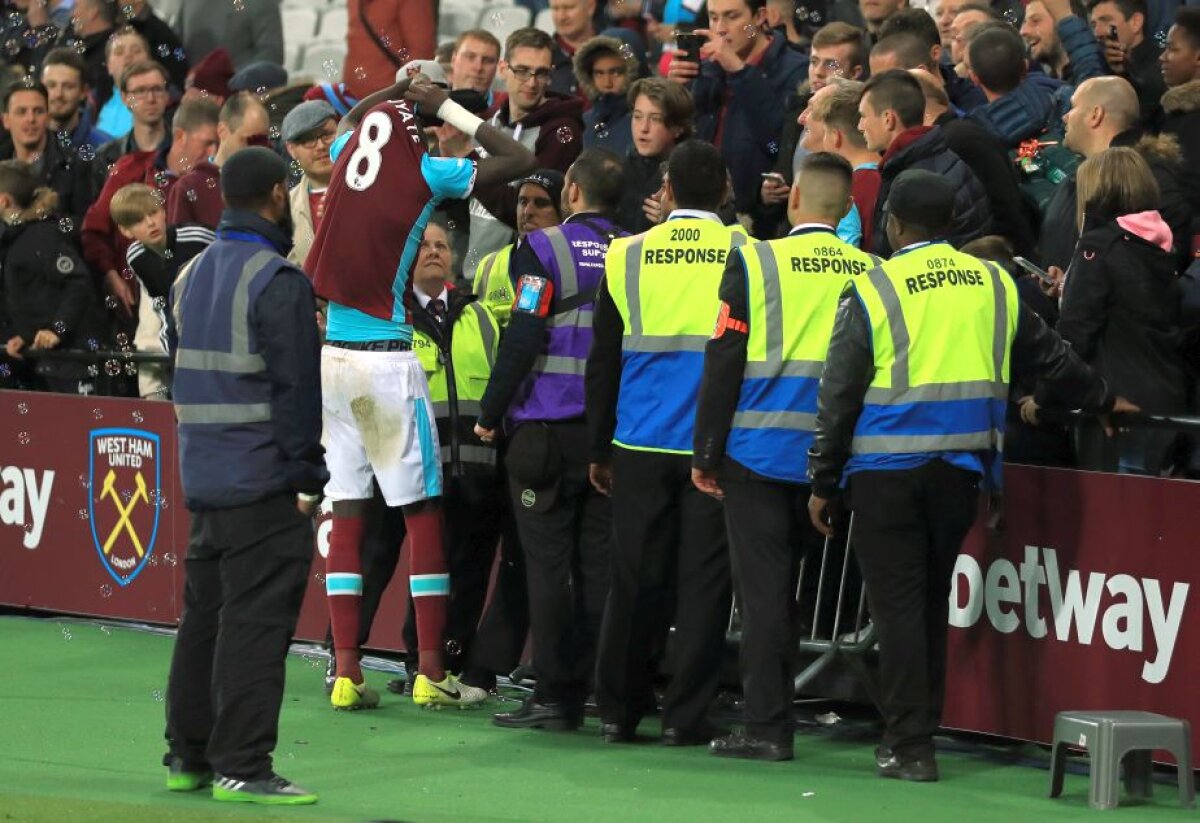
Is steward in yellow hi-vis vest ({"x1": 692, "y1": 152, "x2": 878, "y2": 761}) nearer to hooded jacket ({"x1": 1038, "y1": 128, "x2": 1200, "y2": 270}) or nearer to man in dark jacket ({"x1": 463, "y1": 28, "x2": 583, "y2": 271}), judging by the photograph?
hooded jacket ({"x1": 1038, "y1": 128, "x2": 1200, "y2": 270})

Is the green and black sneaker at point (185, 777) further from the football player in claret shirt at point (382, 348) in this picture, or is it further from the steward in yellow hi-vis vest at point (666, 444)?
the steward in yellow hi-vis vest at point (666, 444)

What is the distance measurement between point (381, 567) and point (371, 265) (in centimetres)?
162

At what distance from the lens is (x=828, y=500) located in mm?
8820

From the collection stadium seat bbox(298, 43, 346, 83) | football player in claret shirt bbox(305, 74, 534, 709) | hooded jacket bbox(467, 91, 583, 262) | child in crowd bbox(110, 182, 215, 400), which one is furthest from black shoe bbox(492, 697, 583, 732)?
stadium seat bbox(298, 43, 346, 83)

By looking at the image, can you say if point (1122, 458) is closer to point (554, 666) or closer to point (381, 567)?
point (554, 666)

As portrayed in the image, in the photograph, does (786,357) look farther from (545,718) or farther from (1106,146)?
(1106,146)

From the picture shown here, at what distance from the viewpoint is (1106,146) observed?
33.7ft

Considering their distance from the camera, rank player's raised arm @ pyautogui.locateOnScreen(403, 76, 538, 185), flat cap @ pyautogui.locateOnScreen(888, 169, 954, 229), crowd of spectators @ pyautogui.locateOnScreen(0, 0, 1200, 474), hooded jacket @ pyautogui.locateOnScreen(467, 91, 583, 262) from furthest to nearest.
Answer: hooded jacket @ pyautogui.locateOnScreen(467, 91, 583, 262), player's raised arm @ pyautogui.locateOnScreen(403, 76, 538, 185), crowd of spectators @ pyautogui.locateOnScreen(0, 0, 1200, 474), flat cap @ pyautogui.locateOnScreen(888, 169, 954, 229)

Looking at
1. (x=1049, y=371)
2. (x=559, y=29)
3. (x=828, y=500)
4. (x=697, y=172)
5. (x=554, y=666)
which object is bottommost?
(x=554, y=666)

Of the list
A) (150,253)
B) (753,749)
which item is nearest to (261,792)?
(753,749)

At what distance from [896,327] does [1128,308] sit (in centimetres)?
141

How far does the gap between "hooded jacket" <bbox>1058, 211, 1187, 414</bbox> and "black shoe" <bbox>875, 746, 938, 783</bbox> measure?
73.3 inches

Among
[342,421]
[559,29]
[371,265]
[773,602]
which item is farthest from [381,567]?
[559,29]

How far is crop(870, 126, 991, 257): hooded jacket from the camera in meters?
9.77
